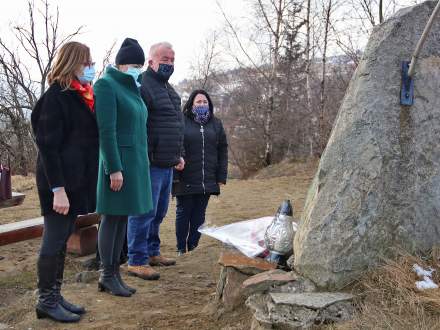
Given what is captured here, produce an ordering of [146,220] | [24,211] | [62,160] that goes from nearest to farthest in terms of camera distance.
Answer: [62,160] → [146,220] → [24,211]

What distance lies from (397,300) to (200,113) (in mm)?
2741

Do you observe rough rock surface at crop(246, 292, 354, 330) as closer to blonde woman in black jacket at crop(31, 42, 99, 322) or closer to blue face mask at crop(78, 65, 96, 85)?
blonde woman in black jacket at crop(31, 42, 99, 322)

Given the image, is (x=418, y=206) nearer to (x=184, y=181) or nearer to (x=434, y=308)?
(x=434, y=308)

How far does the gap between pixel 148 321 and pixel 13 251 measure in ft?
9.44

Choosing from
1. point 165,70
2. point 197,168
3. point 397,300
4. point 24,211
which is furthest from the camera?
point 24,211

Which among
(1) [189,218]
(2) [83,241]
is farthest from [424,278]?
(2) [83,241]

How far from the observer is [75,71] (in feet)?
9.30

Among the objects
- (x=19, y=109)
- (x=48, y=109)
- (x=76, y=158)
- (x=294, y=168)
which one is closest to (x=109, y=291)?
(x=76, y=158)

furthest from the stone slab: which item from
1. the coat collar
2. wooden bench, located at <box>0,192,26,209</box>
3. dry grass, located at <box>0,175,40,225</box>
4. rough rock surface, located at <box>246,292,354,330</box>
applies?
dry grass, located at <box>0,175,40,225</box>

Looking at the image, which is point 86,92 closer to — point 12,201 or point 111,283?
point 111,283

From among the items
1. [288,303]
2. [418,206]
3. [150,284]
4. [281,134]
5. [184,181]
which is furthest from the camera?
[281,134]

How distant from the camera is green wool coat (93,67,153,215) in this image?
9.53ft

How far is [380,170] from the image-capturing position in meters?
2.58

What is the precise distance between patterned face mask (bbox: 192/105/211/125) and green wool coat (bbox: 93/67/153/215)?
141 cm
